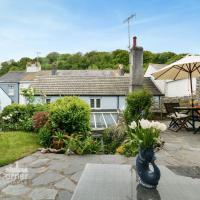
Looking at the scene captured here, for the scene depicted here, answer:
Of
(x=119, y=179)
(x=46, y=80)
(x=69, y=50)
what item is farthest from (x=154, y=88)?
(x=69, y=50)

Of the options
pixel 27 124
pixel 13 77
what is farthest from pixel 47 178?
pixel 13 77

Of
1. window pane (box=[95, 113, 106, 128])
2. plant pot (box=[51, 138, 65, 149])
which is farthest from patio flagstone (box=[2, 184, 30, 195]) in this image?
window pane (box=[95, 113, 106, 128])

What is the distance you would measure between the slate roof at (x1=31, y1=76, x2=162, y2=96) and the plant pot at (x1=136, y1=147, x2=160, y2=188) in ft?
53.7

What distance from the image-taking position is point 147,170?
265cm

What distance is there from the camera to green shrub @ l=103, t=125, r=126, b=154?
8023mm

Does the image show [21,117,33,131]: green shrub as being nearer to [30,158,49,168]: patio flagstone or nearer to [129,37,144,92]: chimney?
[30,158,49,168]: patio flagstone

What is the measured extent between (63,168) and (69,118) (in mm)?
2587

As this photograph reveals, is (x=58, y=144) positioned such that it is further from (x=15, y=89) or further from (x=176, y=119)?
(x=15, y=89)

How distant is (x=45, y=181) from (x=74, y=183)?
1.62 feet

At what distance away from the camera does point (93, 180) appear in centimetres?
266

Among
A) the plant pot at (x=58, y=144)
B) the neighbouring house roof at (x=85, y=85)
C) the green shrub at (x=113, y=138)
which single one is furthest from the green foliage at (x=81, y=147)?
the neighbouring house roof at (x=85, y=85)

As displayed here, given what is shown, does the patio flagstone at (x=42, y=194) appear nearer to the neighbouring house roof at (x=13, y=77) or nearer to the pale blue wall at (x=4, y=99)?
the pale blue wall at (x=4, y=99)

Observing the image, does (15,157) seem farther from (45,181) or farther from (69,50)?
(69,50)

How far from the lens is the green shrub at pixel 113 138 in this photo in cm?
802
